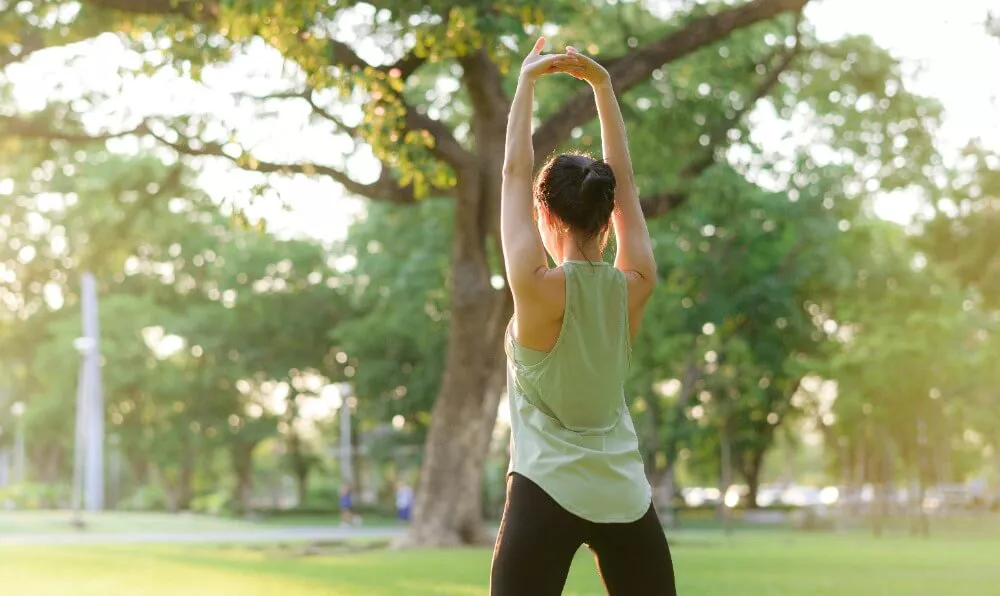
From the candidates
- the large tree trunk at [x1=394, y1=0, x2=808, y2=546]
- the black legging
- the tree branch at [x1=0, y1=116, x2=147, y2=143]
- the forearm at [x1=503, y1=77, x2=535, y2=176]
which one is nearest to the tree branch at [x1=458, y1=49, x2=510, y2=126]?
the large tree trunk at [x1=394, y1=0, x2=808, y2=546]

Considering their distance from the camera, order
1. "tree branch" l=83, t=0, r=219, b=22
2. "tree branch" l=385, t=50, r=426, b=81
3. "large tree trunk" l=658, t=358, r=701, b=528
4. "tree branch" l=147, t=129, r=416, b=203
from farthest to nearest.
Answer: "large tree trunk" l=658, t=358, r=701, b=528, "tree branch" l=147, t=129, r=416, b=203, "tree branch" l=385, t=50, r=426, b=81, "tree branch" l=83, t=0, r=219, b=22

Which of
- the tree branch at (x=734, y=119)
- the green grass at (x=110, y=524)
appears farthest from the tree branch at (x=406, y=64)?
the green grass at (x=110, y=524)

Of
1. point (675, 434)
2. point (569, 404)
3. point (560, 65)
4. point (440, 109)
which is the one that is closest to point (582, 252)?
point (569, 404)

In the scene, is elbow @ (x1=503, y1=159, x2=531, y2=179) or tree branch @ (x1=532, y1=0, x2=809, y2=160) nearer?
elbow @ (x1=503, y1=159, x2=531, y2=179)

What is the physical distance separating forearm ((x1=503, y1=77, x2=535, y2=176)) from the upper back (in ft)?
0.97

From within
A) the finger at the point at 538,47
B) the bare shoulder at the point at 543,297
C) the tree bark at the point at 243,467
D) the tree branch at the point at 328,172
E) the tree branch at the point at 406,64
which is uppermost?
the tree branch at the point at 406,64

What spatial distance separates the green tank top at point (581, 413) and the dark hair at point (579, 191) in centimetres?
13

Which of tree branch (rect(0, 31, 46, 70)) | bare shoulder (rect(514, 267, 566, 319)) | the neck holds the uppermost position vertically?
tree branch (rect(0, 31, 46, 70))

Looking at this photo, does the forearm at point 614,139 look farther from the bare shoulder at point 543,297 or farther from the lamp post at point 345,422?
the lamp post at point 345,422

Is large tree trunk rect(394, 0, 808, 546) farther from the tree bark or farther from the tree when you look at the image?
the tree bark

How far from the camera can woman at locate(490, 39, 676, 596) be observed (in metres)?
3.30

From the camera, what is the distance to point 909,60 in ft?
79.2

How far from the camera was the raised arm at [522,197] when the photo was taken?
3369 mm

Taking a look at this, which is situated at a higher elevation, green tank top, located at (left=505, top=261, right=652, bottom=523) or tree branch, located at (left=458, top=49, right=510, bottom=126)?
tree branch, located at (left=458, top=49, right=510, bottom=126)
